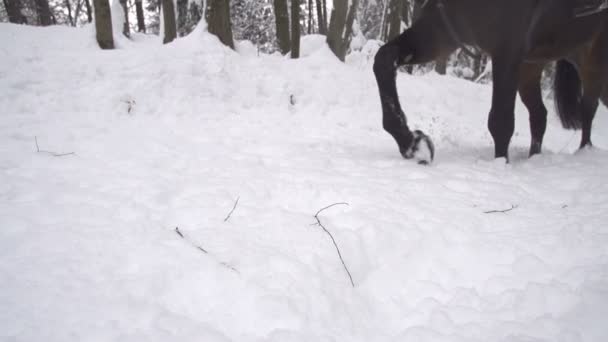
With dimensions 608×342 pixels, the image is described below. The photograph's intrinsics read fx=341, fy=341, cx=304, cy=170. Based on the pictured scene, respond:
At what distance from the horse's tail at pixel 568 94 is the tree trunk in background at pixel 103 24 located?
6651 millimetres

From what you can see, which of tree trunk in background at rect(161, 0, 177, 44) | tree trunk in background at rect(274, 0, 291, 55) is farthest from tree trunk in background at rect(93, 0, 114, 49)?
tree trunk in background at rect(274, 0, 291, 55)

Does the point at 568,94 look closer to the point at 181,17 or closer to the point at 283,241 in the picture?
the point at 283,241

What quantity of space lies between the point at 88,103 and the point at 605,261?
14.8ft

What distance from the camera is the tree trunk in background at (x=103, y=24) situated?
232 inches

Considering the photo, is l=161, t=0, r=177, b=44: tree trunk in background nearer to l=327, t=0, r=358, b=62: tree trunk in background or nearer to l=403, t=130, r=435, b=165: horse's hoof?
l=327, t=0, r=358, b=62: tree trunk in background

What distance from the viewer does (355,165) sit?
2549 millimetres

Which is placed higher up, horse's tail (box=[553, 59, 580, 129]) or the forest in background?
the forest in background

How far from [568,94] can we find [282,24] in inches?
252

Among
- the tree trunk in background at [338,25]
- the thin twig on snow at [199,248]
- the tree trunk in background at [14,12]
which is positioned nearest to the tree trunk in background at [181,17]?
the tree trunk in background at [338,25]

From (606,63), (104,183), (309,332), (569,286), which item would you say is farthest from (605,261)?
(606,63)

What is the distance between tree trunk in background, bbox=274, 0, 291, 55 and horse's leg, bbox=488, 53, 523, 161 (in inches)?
261

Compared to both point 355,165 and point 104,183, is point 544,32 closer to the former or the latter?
point 355,165

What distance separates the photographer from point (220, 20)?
6.03 meters

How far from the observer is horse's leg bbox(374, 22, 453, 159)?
2.60 metres
